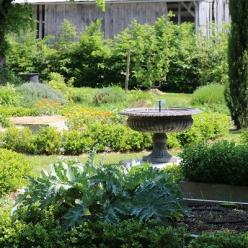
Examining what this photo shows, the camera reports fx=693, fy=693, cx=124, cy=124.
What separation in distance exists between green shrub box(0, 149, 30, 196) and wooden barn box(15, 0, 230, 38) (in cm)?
2432

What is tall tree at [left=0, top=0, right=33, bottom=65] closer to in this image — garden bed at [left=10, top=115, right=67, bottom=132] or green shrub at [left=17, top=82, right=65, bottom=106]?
green shrub at [left=17, top=82, right=65, bottom=106]

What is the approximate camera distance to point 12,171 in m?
9.66

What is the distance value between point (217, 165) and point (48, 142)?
16.6 ft

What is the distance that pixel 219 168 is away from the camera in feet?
31.4

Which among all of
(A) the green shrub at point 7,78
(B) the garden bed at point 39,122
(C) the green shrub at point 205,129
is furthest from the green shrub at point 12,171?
(A) the green shrub at point 7,78

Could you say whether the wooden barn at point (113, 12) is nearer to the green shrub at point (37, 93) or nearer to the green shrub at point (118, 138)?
the green shrub at point (37, 93)

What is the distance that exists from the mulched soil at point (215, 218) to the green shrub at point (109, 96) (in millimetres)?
14683

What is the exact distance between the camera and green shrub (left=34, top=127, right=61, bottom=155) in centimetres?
1376

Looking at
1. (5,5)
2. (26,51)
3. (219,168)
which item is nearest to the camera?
(219,168)

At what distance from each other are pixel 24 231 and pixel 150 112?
591 centimetres

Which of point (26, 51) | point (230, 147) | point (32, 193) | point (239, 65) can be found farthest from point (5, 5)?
point (32, 193)

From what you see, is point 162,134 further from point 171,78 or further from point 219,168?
point 171,78

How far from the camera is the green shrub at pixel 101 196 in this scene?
6.32m

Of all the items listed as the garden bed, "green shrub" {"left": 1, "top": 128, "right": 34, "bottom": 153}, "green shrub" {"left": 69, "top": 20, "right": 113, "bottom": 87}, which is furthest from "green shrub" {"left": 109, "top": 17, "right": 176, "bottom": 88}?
"green shrub" {"left": 1, "top": 128, "right": 34, "bottom": 153}
